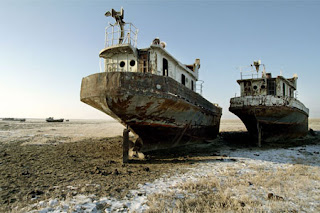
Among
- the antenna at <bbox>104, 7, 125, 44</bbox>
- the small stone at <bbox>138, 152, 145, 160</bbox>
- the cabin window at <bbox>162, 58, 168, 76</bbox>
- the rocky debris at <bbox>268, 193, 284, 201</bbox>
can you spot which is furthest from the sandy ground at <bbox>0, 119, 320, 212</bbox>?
the antenna at <bbox>104, 7, 125, 44</bbox>

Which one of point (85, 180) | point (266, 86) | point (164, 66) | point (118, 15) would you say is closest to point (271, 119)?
point (266, 86)

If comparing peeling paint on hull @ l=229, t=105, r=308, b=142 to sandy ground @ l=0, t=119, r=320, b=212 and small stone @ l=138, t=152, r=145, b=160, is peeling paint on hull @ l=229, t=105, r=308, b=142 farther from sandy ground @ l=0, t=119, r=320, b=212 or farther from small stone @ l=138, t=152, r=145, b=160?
small stone @ l=138, t=152, r=145, b=160

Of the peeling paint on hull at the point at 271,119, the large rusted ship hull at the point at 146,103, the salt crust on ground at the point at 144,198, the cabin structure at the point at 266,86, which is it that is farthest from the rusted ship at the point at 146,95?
the cabin structure at the point at 266,86

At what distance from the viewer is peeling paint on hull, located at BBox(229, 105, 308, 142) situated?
40.4ft

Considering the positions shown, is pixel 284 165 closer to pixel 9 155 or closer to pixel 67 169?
pixel 67 169

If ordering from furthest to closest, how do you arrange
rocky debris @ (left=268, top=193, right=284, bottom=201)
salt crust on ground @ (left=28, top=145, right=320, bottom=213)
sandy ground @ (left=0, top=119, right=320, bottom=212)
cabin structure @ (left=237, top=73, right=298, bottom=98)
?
1. cabin structure @ (left=237, top=73, right=298, bottom=98)
2. rocky debris @ (left=268, top=193, right=284, bottom=201)
3. sandy ground @ (left=0, top=119, right=320, bottom=212)
4. salt crust on ground @ (left=28, top=145, right=320, bottom=213)

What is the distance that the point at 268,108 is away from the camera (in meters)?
12.1

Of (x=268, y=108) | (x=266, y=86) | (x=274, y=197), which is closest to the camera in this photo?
(x=274, y=197)

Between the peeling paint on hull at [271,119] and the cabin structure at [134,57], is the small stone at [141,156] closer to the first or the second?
the cabin structure at [134,57]

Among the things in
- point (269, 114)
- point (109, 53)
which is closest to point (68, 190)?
point (109, 53)

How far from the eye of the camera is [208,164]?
7.21 metres

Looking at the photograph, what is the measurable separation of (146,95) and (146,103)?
1.10 feet

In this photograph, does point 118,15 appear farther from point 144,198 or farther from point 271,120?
point 271,120

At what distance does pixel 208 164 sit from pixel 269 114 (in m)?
7.33
